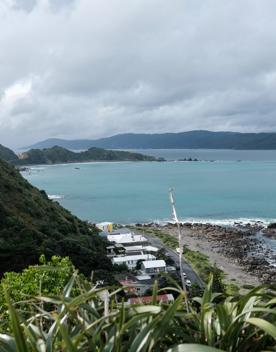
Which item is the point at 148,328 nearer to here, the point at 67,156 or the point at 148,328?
the point at 148,328

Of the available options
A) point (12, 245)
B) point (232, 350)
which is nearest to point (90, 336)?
point (232, 350)

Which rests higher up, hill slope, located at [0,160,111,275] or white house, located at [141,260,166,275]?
hill slope, located at [0,160,111,275]

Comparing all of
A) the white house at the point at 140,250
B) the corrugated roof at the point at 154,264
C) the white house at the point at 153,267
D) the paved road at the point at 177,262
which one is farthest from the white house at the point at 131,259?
the paved road at the point at 177,262

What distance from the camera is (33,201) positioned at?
25.9 m

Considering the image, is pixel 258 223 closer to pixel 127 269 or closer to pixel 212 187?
pixel 127 269

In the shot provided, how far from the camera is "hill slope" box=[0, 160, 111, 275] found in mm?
16734

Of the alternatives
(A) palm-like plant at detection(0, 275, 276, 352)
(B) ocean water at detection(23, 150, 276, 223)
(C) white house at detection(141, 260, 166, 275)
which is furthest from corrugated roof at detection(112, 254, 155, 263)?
(A) palm-like plant at detection(0, 275, 276, 352)

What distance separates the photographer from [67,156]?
154 m

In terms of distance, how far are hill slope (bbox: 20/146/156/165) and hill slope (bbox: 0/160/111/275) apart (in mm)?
119103

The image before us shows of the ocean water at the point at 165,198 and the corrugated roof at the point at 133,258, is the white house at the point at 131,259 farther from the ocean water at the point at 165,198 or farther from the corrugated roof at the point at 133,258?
the ocean water at the point at 165,198

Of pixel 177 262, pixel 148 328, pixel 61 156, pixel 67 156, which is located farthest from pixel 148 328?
pixel 67 156

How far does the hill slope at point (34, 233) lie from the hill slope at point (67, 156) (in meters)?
119

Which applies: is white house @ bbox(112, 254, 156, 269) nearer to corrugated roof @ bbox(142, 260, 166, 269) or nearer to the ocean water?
corrugated roof @ bbox(142, 260, 166, 269)

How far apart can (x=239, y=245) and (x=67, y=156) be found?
126021mm
